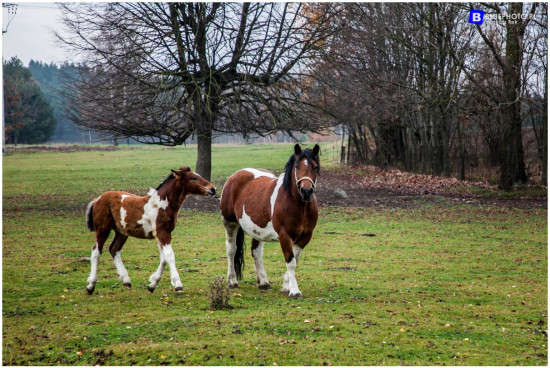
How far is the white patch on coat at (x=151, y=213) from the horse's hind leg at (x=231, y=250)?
1336mm

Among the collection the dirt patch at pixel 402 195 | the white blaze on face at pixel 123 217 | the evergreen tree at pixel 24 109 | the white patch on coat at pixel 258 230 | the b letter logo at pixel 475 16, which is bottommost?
the dirt patch at pixel 402 195

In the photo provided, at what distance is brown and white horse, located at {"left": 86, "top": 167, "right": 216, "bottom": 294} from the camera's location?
8133 mm

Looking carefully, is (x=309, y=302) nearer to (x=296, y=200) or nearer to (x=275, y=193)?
(x=296, y=200)

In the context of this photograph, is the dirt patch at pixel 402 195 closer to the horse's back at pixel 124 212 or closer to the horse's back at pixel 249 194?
the horse's back at pixel 249 194

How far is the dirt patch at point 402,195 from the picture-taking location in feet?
69.8

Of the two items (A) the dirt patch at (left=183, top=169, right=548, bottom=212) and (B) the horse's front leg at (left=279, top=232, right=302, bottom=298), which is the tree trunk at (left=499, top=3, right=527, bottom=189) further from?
(B) the horse's front leg at (left=279, top=232, right=302, bottom=298)

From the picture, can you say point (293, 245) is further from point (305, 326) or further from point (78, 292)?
point (78, 292)

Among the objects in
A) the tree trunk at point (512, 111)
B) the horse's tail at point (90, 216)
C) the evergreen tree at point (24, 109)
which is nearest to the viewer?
the horse's tail at point (90, 216)

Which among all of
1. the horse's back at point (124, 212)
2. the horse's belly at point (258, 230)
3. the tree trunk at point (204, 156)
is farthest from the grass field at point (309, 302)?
the tree trunk at point (204, 156)

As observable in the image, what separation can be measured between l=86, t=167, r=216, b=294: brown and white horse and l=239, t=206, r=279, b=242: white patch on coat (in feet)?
2.63

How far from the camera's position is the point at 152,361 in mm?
5652

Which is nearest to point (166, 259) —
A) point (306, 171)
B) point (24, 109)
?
point (306, 171)

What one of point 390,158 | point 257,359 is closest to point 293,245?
point 257,359

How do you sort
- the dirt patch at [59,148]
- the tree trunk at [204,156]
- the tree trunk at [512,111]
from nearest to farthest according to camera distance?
the tree trunk at [512,111], the tree trunk at [204,156], the dirt patch at [59,148]
